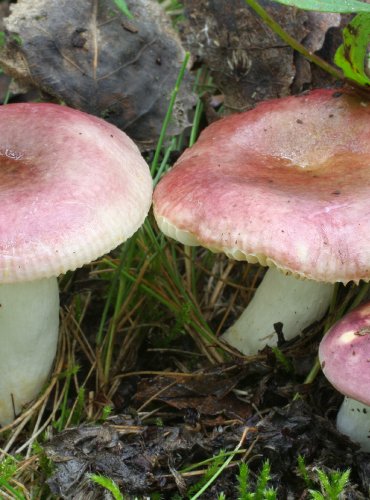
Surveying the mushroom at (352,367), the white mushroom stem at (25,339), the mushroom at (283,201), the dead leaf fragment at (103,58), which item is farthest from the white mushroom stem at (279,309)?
the dead leaf fragment at (103,58)

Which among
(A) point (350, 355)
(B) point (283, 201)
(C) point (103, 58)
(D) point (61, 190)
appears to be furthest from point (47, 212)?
(C) point (103, 58)

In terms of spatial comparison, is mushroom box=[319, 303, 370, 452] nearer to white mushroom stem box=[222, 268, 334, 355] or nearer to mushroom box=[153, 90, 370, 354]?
mushroom box=[153, 90, 370, 354]

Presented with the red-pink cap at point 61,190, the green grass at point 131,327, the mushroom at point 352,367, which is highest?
the red-pink cap at point 61,190

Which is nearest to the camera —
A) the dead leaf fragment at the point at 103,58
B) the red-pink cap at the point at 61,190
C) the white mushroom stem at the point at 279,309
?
the red-pink cap at the point at 61,190

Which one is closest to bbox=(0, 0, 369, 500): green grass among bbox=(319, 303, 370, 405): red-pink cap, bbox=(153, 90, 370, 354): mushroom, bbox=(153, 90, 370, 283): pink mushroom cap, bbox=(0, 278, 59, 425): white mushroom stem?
bbox=(0, 278, 59, 425): white mushroom stem

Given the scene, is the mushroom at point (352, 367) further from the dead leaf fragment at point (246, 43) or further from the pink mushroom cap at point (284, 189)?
the dead leaf fragment at point (246, 43)
